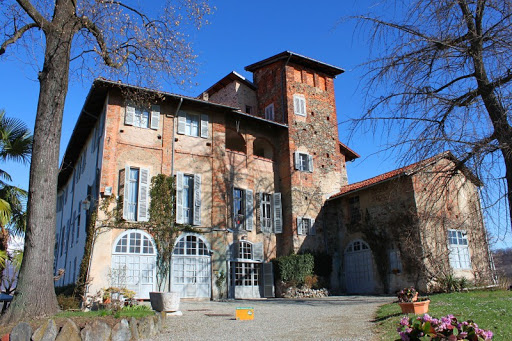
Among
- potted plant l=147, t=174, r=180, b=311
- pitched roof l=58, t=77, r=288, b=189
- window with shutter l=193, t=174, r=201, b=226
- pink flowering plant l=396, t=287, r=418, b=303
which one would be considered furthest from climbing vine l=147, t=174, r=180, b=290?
pink flowering plant l=396, t=287, r=418, b=303

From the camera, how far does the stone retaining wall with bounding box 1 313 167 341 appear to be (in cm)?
717

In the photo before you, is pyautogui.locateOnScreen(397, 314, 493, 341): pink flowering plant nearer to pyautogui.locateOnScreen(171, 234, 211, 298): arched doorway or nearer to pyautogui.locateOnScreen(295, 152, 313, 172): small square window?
pyautogui.locateOnScreen(171, 234, 211, 298): arched doorway

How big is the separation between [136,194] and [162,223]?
158cm

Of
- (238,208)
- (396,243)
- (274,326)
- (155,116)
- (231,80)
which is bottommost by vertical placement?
(274,326)

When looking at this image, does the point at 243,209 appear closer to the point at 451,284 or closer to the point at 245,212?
the point at 245,212

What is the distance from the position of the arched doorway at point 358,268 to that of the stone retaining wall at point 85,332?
13.9m

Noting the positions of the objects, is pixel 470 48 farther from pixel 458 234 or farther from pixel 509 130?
pixel 458 234

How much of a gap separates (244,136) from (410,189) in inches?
328

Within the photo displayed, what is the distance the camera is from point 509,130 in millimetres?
5383

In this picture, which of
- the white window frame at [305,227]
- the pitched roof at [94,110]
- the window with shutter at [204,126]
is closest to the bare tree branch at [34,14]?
the pitched roof at [94,110]

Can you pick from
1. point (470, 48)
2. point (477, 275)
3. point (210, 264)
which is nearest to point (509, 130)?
point (470, 48)

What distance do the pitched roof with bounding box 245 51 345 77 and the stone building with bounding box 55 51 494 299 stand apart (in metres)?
0.06

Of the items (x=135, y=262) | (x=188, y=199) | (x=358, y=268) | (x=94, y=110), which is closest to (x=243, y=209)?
(x=188, y=199)

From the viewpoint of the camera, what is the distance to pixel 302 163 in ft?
71.9
